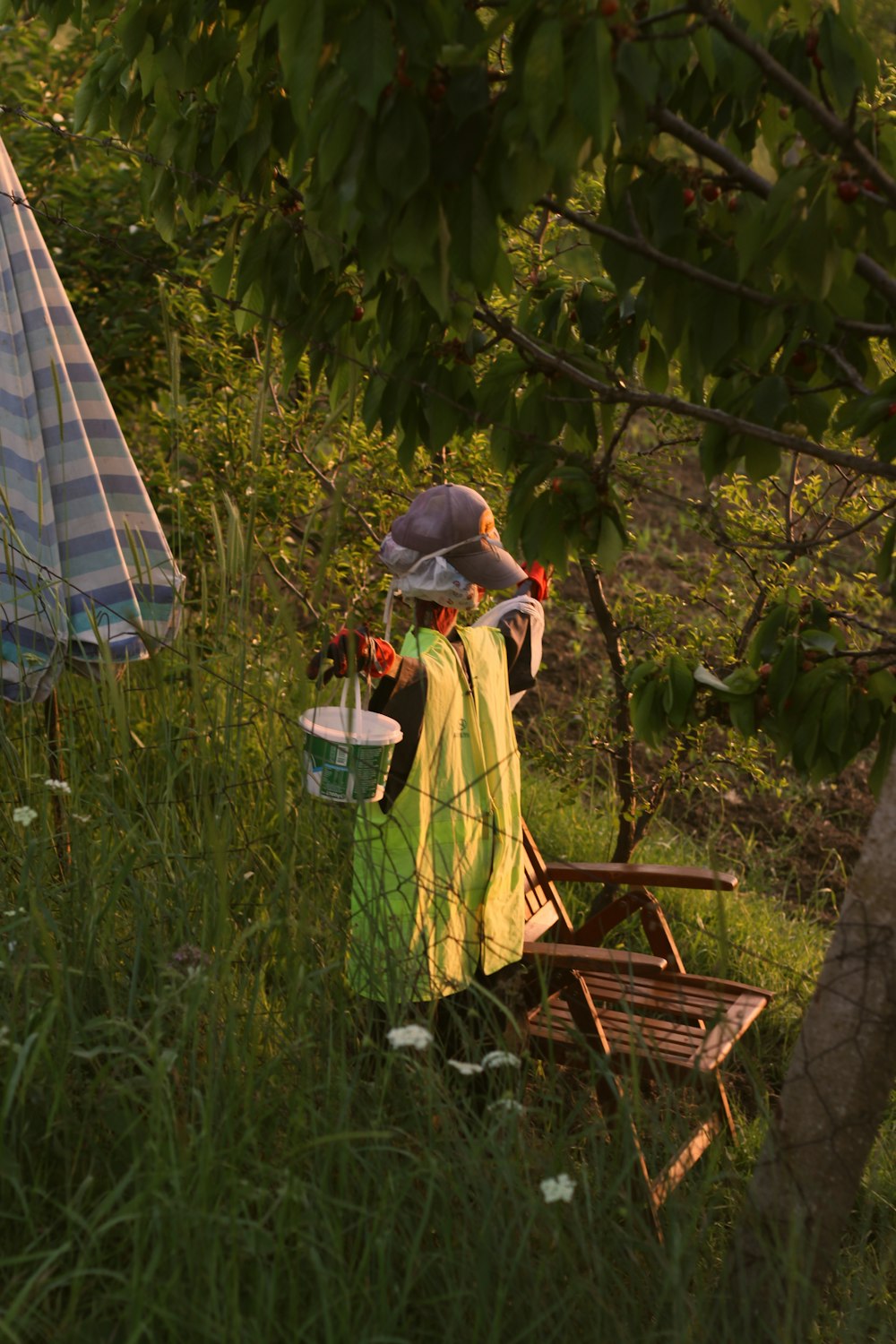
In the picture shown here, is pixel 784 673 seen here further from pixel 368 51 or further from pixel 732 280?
pixel 368 51

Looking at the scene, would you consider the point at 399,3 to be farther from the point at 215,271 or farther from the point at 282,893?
the point at 282,893

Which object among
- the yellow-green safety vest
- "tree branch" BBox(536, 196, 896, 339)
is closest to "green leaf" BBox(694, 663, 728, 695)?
the yellow-green safety vest

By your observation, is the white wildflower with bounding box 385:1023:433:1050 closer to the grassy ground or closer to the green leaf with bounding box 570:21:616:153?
the grassy ground

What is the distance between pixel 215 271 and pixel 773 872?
3.38 metres

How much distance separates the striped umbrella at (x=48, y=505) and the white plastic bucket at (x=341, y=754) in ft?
2.34

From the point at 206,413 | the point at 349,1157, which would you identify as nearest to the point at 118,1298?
the point at 349,1157

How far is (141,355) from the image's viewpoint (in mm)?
5375

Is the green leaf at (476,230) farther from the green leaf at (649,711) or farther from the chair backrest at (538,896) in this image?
the chair backrest at (538,896)

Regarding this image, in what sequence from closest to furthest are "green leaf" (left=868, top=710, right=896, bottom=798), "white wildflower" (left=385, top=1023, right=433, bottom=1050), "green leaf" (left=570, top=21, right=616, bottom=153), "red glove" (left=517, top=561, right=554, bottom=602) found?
"green leaf" (left=570, top=21, right=616, bottom=153), "white wildflower" (left=385, top=1023, right=433, bottom=1050), "green leaf" (left=868, top=710, right=896, bottom=798), "red glove" (left=517, top=561, right=554, bottom=602)

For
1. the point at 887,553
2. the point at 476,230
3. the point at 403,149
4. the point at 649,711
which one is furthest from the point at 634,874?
the point at 403,149

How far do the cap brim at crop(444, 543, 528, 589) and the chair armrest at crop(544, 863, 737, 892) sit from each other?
→ 0.75 meters

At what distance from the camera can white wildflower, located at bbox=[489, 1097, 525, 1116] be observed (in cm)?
192

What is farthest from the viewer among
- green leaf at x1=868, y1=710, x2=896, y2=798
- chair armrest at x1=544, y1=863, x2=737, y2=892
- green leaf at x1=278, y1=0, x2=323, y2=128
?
chair armrest at x1=544, y1=863, x2=737, y2=892

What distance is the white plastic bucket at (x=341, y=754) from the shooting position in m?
2.31
